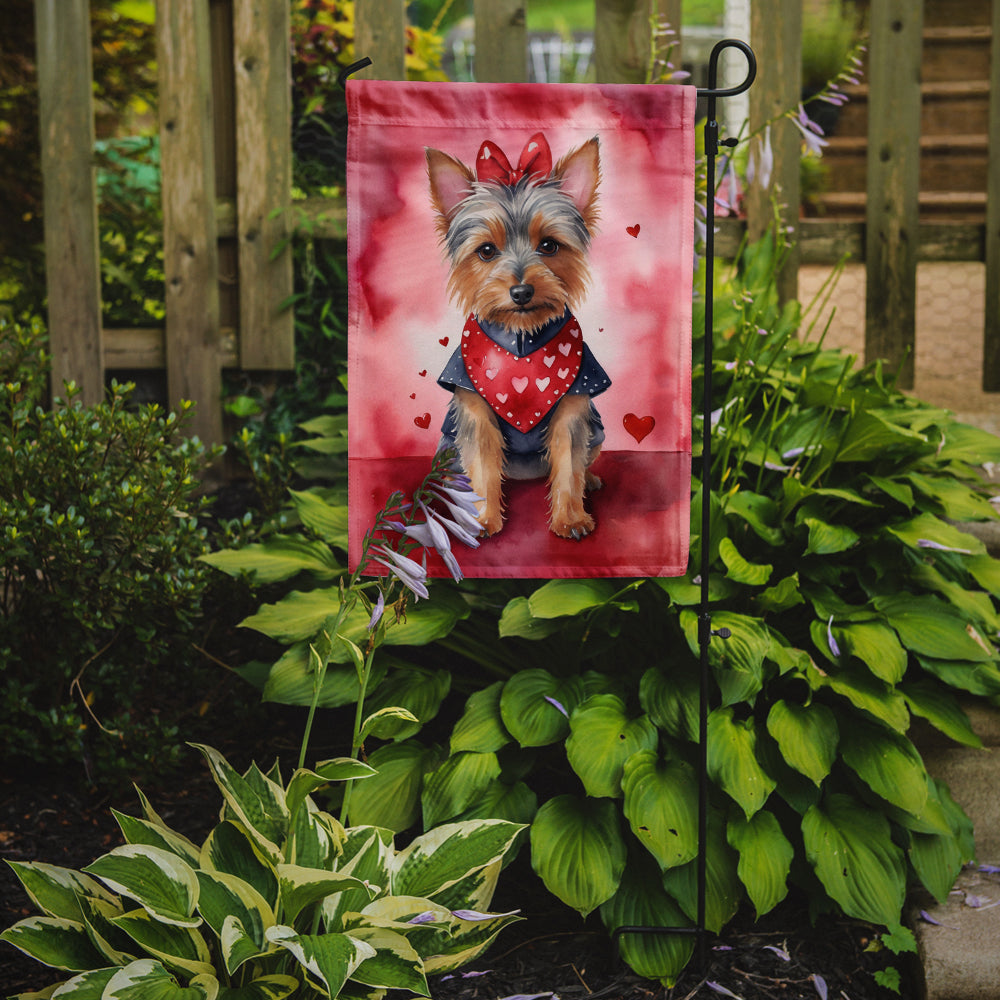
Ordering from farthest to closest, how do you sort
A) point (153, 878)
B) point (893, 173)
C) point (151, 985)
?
point (893, 173) → point (153, 878) → point (151, 985)

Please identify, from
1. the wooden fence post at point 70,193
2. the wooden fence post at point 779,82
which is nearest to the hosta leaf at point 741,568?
the wooden fence post at point 779,82

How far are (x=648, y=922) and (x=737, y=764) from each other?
0.35 metres

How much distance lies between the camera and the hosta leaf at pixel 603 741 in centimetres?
185

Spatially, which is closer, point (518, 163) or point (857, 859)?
point (518, 163)

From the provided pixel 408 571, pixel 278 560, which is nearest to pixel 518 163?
pixel 408 571

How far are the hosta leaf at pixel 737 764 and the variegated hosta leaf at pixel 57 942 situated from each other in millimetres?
1111

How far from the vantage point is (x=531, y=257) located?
1738 mm

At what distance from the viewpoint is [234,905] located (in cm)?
154

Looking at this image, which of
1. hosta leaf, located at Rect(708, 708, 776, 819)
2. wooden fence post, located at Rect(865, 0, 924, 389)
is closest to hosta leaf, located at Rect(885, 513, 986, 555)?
hosta leaf, located at Rect(708, 708, 776, 819)

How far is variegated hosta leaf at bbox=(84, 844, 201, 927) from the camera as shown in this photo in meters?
1.46

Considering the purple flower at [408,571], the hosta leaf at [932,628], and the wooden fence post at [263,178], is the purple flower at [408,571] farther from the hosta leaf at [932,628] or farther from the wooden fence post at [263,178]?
the wooden fence post at [263,178]

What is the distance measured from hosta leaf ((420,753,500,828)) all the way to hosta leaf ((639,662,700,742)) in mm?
334

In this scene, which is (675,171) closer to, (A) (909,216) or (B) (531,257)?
(B) (531,257)

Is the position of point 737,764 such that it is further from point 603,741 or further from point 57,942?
point 57,942
